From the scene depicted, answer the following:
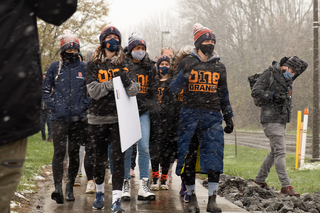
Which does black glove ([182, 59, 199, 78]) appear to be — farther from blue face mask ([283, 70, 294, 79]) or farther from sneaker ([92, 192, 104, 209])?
blue face mask ([283, 70, 294, 79])

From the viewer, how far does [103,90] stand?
457 cm

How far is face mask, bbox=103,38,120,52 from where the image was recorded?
15.8 ft

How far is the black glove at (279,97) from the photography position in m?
6.46

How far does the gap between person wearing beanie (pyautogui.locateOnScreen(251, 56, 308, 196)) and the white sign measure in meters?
2.54

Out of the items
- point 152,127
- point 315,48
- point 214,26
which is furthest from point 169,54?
point 214,26

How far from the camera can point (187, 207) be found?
16.6ft

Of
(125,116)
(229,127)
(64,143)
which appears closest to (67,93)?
(64,143)

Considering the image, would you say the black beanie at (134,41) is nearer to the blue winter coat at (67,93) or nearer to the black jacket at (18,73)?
the blue winter coat at (67,93)

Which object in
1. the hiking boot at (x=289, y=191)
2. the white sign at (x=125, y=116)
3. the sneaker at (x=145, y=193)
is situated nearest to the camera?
the white sign at (x=125, y=116)

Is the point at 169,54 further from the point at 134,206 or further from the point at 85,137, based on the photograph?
the point at 134,206

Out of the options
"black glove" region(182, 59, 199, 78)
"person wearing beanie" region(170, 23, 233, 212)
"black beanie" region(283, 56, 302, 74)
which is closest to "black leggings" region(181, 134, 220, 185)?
"person wearing beanie" region(170, 23, 233, 212)

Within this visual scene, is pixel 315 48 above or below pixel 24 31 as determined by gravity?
above

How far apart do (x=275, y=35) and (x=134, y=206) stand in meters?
34.9

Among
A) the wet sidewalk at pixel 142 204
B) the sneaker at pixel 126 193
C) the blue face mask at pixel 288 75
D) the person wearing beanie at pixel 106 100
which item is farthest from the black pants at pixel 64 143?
the blue face mask at pixel 288 75
